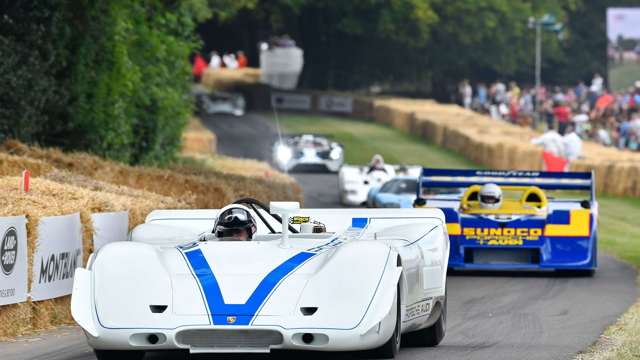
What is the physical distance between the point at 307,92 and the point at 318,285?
65162 mm

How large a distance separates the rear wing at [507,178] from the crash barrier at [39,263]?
712cm

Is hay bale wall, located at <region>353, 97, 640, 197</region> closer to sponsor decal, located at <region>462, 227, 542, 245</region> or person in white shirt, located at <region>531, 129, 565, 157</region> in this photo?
person in white shirt, located at <region>531, 129, 565, 157</region>

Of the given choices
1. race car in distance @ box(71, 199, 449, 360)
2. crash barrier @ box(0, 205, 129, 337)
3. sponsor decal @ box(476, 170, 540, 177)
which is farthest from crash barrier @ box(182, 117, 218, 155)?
race car in distance @ box(71, 199, 449, 360)

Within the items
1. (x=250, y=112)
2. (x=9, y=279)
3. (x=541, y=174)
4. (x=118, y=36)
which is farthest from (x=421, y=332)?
(x=250, y=112)

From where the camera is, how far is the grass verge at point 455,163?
39.2 ft

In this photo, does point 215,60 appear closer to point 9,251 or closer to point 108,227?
point 108,227

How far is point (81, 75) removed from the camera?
2728cm

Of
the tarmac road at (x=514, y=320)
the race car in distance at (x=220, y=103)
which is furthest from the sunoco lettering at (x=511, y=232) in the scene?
the race car in distance at (x=220, y=103)

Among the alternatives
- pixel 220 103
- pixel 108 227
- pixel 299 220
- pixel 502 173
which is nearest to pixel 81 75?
pixel 502 173

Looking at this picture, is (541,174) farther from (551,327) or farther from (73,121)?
(73,121)

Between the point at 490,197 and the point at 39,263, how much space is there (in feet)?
26.7

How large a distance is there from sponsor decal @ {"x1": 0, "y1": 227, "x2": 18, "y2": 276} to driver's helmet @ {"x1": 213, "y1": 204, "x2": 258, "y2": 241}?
2095 millimetres

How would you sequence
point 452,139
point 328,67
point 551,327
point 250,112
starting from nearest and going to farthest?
point 551,327
point 452,139
point 250,112
point 328,67

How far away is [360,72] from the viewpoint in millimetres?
84875
